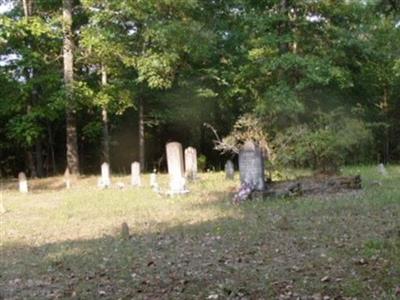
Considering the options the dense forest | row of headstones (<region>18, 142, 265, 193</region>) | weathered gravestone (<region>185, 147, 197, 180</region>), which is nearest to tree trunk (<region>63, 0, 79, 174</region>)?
the dense forest

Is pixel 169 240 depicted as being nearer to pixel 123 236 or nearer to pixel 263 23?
pixel 123 236

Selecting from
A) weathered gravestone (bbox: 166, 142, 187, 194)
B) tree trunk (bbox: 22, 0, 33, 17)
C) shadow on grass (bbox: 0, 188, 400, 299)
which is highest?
tree trunk (bbox: 22, 0, 33, 17)

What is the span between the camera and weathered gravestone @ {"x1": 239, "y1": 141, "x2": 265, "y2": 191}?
1491cm

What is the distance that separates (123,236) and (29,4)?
2037cm

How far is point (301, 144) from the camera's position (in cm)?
1780

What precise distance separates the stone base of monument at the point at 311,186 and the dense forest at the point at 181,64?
238 inches

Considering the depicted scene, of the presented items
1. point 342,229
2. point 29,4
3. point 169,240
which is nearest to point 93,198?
point 169,240

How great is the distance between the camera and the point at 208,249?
9125mm

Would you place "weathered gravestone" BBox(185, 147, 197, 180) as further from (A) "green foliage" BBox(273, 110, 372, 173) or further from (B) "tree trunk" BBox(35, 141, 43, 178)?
(B) "tree trunk" BBox(35, 141, 43, 178)

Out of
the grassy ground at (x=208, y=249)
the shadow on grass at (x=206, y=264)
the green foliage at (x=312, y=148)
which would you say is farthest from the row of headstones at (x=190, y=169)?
the shadow on grass at (x=206, y=264)

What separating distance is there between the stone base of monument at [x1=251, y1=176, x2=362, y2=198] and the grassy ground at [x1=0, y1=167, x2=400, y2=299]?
0.42 m

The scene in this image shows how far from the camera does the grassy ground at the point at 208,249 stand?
6.83m

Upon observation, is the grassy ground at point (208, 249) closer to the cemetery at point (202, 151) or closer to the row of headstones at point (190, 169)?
the cemetery at point (202, 151)

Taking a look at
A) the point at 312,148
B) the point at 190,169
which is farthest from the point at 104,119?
the point at 312,148
